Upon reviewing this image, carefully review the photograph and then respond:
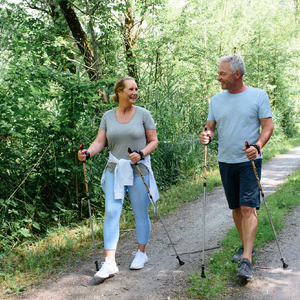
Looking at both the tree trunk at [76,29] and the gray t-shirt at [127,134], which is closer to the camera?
the gray t-shirt at [127,134]

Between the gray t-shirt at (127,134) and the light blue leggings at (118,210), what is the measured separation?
0.46 ft

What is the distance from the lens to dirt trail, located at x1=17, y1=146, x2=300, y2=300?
3086mm

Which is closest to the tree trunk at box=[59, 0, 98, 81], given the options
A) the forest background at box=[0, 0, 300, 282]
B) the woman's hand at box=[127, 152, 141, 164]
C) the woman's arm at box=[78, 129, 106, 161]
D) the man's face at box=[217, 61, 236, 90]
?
the forest background at box=[0, 0, 300, 282]

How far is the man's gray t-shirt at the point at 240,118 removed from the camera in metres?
3.22

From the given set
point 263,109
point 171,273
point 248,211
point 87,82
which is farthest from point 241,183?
point 87,82

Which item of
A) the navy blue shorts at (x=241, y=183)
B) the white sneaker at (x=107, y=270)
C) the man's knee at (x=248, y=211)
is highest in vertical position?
the navy blue shorts at (x=241, y=183)

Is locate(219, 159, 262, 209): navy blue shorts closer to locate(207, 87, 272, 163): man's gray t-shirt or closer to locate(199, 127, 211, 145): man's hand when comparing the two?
locate(207, 87, 272, 163): man's gray t-shirt

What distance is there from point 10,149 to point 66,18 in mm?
4847

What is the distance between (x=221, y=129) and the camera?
3.45 meters

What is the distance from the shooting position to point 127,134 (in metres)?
3.51

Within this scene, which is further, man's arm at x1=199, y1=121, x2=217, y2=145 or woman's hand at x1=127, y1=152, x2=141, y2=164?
man's arm at x1=199, y1=121, x2=217, y2=145

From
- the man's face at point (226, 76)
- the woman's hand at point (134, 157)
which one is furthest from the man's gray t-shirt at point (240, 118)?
the woman's hand at point (134, 157)

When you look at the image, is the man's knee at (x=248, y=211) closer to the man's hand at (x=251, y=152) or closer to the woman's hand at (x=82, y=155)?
the man's hand at (x=251, y=152)

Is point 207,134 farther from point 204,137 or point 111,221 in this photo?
point 111,221
